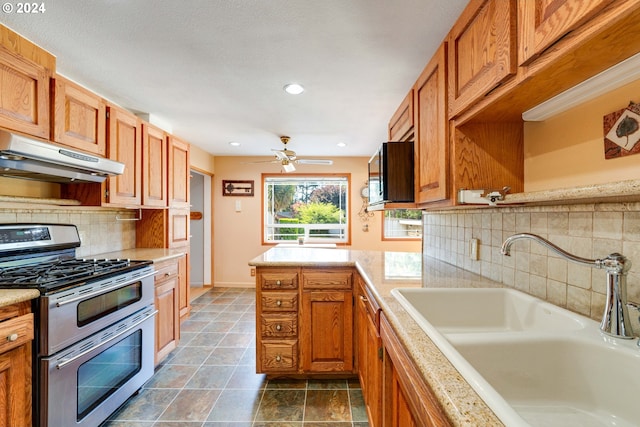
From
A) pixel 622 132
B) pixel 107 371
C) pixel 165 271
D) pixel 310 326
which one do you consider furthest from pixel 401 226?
pixel 107 371

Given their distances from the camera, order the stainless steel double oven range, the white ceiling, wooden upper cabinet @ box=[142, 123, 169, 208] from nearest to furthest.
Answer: the stainless steel double oven range
the white ceiling
wooden upper cabinet @ box=[142, 123, 169, 208]

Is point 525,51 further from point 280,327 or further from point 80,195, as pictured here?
point 80,195

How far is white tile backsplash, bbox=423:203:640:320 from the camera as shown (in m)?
0.85

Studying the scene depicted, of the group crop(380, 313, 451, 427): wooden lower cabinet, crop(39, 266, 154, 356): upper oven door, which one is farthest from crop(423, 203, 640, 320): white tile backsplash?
crop(39, 266, 154, 356): upper oven door

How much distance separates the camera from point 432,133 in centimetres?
149

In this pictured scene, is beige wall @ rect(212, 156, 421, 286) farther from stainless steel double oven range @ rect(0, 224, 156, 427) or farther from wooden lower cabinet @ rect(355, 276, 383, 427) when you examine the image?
wooden lower cabinet @ rect(355, 276, 383, 427)

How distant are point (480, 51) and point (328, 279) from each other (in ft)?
5.25

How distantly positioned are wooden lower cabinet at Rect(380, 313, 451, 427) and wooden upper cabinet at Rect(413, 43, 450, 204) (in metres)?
0.72

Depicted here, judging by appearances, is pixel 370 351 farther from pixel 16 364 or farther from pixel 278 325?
pixel 16 364

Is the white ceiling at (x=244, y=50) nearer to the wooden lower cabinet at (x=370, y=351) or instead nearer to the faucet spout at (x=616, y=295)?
the faucet spout at (x=616, y=295)

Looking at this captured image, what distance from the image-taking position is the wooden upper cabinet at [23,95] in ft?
4.83

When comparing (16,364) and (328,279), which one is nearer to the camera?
(16,364)

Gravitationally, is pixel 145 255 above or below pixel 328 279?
above

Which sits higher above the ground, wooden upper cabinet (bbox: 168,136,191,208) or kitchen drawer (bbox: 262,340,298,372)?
wooden upper cabinet (bbox: 168,136,191,208)
